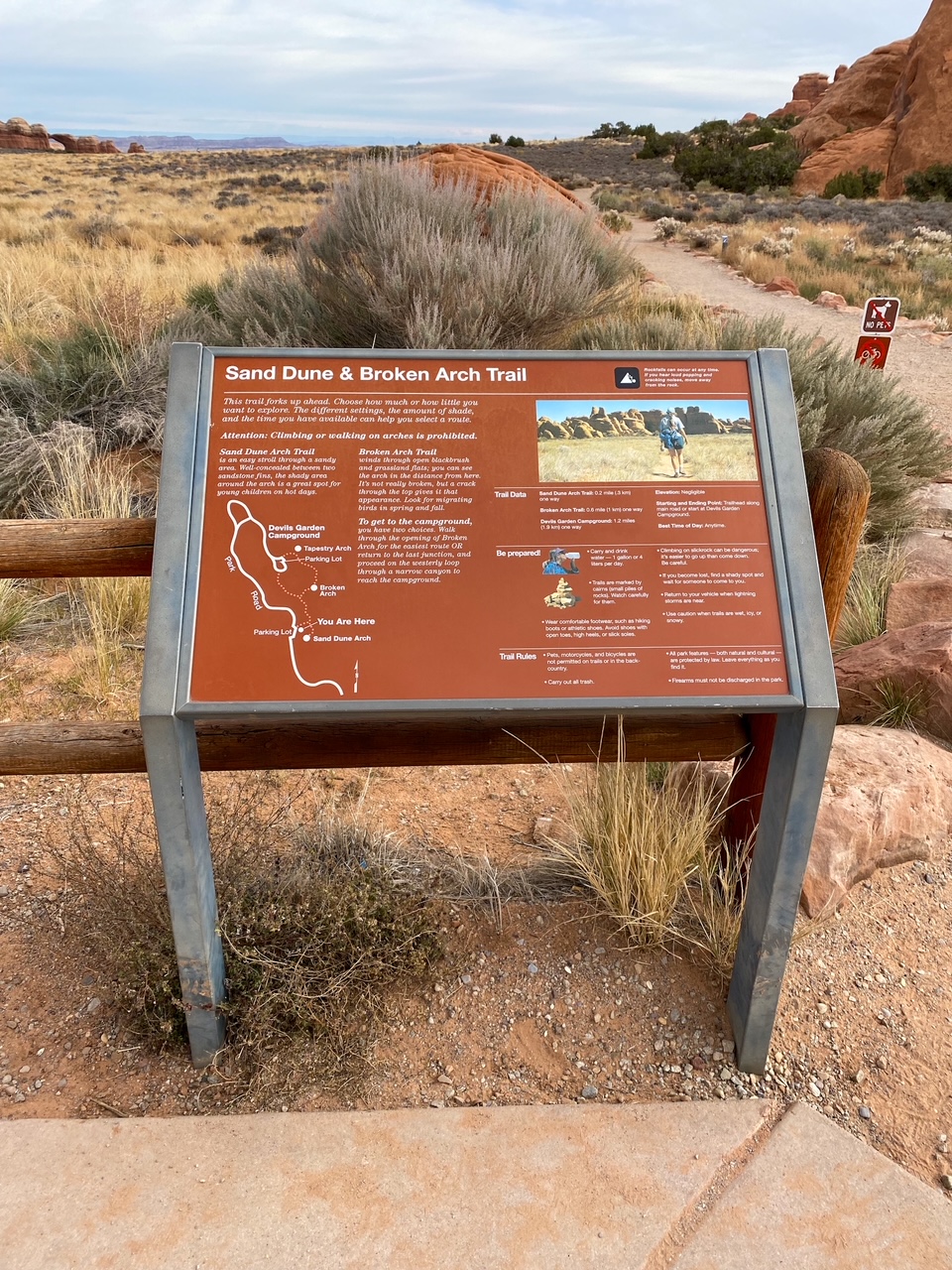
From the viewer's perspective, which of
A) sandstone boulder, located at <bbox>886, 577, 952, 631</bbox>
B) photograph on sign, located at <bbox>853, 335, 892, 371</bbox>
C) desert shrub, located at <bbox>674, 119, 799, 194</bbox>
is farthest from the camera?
desert shrub, located at <bbox>674, 119, 799, 194</bbox>

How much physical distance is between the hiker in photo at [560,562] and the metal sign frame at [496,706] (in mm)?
284

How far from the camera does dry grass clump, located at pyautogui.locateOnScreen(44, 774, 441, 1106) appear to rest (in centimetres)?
225

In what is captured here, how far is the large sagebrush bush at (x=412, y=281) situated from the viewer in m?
6.48

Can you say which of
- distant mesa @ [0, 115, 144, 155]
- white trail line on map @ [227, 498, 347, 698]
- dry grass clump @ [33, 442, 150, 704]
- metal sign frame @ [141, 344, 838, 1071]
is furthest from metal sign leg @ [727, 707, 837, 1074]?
distant mesa @ [0, 115, 144, 155]

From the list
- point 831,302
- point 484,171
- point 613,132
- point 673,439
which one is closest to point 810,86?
point 613,132

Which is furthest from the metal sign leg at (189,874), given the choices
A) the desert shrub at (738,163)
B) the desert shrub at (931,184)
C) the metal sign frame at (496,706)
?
the desert shrub at (738,163)

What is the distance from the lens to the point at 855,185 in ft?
101

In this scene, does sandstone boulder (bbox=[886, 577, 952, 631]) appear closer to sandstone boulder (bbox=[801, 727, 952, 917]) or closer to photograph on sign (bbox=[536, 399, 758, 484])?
sandstone boulder (bbox=[801, 727, 952, 917])

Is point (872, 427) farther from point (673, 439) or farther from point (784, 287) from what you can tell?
point (784, 287)

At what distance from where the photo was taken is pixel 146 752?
185cm

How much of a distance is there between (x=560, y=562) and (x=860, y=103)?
47407 mm

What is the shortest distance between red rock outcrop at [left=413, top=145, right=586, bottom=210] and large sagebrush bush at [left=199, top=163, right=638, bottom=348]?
5.45 feet

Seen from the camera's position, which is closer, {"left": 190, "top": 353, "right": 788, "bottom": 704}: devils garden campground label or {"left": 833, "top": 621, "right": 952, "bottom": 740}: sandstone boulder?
{"left": 190, "top": 353, "right": 788, "bottom": 704}: devils garden campground label

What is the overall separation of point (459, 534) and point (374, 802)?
5.45ft
